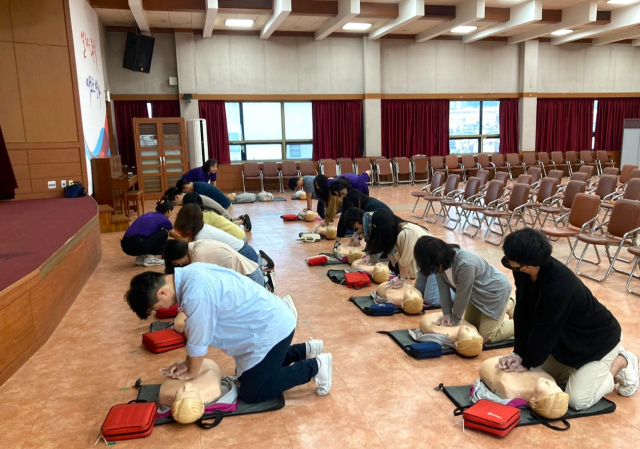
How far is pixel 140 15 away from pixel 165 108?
2.78m

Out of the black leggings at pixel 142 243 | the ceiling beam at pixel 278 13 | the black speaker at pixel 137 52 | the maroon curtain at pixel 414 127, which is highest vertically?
the ceiling beam at pixel 278 13

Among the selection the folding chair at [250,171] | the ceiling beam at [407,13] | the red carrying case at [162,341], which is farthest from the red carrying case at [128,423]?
the folding chair at [250,171]

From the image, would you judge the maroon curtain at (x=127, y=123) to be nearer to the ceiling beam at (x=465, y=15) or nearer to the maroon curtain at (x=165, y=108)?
the maroon curtain at (x=165, y=108)

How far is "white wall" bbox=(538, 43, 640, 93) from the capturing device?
14.9 metres

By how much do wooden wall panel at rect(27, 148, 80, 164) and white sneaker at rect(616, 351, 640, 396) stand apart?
25.3ft

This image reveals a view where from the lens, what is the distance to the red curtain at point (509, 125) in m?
14.7

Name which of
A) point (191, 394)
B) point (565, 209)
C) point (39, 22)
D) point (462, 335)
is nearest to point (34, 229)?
point (191, 394)

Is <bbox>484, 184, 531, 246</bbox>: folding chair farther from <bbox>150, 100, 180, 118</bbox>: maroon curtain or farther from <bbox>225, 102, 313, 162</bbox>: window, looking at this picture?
<bbox>150, 100, 180, 118</bbox>: maroon curtain

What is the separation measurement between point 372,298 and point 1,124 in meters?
6.12

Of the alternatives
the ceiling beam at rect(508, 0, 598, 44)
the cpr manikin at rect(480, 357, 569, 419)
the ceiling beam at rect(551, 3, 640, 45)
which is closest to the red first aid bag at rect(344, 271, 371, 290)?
the cpr manikin at rect(480, 357, 569, 419)

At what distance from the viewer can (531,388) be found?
2697 mm

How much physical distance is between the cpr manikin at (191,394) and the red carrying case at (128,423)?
0.11m

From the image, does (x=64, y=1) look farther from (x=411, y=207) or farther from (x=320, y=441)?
(x=320, y=441)

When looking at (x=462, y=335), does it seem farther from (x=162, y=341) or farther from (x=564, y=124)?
(x=564, y=124)
